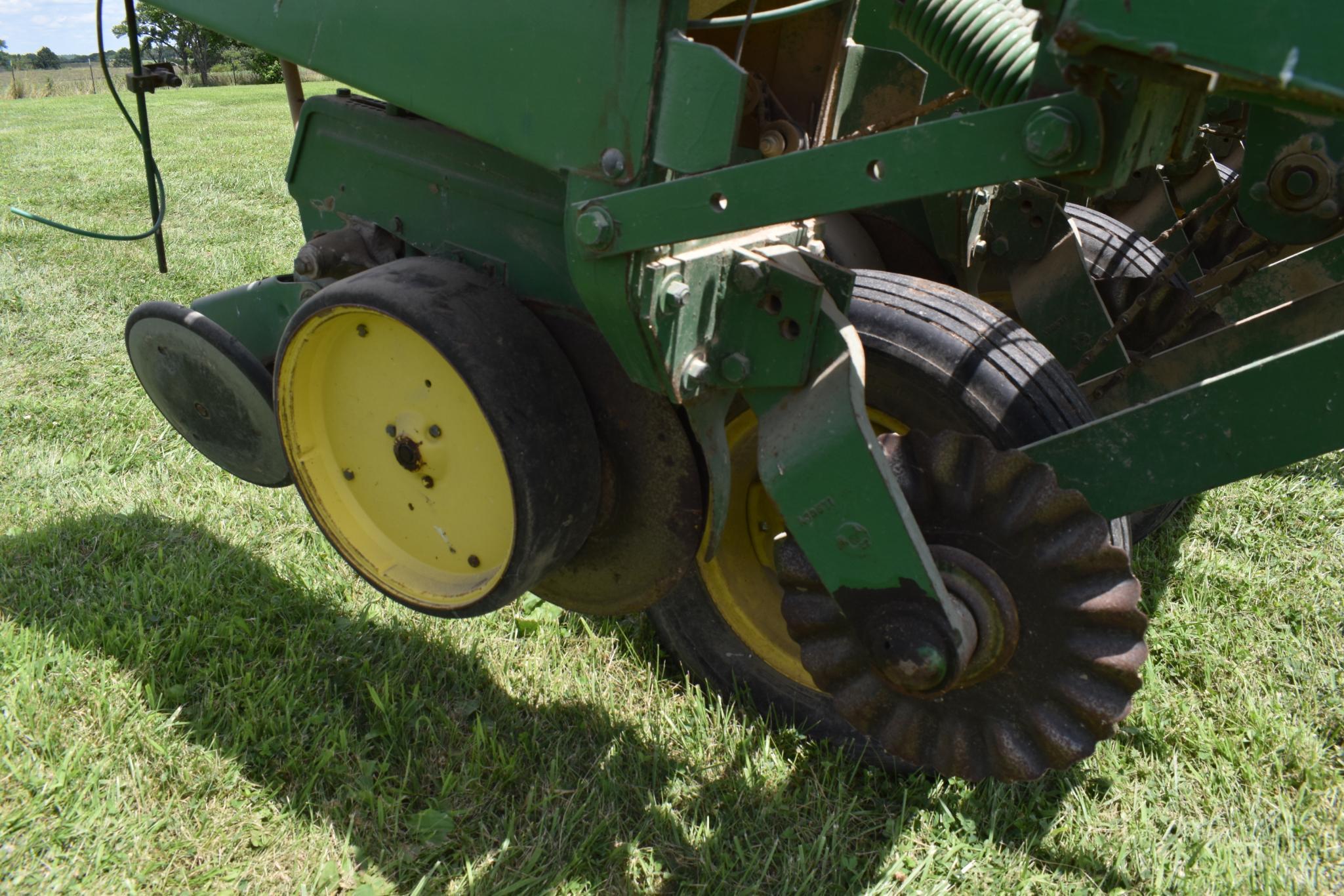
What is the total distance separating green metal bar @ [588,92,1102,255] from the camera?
1317 mm

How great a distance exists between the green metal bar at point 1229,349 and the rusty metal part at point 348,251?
173 centimetres

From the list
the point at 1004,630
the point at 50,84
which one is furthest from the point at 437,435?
the point at 50,84

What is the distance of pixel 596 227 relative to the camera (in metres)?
1.63

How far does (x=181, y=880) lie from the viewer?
6.46 feet

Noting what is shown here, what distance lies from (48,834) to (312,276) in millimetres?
1211

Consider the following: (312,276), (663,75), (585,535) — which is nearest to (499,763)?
(585,535)

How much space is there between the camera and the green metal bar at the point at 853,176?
Answer: 1.32 m

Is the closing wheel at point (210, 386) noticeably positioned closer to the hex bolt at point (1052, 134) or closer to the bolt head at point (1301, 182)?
the hex bolt at point (1052, 134)

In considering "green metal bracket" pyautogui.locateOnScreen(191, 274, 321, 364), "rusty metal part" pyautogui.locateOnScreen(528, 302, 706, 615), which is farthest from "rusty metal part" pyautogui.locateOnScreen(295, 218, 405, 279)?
"rusty metal part" pyautogui.locateOnScreen(528, 302, 706, 615)

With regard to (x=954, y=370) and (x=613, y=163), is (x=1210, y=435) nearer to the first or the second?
(x=954, y=370)

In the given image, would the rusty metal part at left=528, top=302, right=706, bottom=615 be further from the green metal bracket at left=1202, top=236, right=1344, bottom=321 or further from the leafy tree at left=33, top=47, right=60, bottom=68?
the leafy tree at left=33, top=47, right=60, bottom=68

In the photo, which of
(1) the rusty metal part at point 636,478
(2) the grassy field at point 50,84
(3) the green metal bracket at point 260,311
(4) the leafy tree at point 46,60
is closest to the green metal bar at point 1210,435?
(1) the rusty metal part at point 636,478

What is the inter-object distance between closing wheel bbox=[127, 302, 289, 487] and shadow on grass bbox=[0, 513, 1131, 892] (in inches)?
16.6

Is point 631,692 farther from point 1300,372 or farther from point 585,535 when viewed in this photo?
point 1300,372
